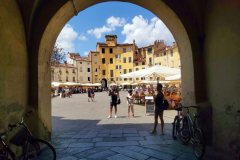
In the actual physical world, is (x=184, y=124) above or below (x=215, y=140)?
above

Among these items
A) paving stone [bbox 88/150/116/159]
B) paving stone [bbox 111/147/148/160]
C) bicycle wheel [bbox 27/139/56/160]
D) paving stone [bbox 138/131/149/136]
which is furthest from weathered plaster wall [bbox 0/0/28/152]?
paving stone [bbox 138/131/149/136]

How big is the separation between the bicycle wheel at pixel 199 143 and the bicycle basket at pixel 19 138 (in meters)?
3.20

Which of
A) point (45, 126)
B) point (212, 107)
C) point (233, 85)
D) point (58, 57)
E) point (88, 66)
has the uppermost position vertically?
point (88, 66)

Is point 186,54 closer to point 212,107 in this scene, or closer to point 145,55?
point 212,107

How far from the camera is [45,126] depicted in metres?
4.36

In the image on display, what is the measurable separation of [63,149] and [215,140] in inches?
134

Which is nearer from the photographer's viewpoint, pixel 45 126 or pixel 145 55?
pixel 45 126

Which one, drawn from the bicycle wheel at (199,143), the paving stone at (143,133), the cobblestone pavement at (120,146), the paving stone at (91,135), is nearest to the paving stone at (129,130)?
the cobblestone pavement at (120,146)

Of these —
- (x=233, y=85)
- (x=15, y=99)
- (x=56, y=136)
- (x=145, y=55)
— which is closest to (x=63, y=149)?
(x=56, y=136)

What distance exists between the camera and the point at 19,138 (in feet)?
9.32

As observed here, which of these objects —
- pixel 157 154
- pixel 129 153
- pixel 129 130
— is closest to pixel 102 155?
pixel 129 153

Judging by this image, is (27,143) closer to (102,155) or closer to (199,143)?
(102,155)

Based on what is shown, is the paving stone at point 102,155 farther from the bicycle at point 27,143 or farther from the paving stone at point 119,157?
the bicycle at point 27,143

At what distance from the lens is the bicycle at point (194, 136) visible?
321 cm
